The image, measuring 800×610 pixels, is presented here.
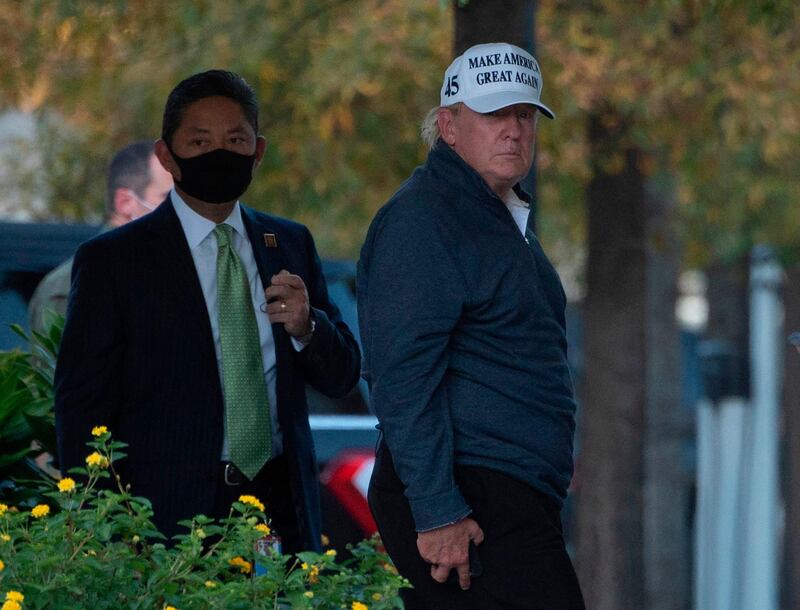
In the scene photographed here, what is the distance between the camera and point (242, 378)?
4172 mm

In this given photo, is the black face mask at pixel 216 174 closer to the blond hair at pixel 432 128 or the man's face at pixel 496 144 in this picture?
the blond hair at pixel 432 128

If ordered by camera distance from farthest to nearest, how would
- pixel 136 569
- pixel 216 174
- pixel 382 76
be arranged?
1. pixel 382 76
2. pixel 216 174
3. pixel 136 569

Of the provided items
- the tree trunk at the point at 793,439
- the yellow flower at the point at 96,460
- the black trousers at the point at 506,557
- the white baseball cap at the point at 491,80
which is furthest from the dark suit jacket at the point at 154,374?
the tree trunk at the point at 793,439

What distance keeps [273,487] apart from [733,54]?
6.18m

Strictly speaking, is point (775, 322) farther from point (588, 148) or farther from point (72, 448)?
point (72, 448)

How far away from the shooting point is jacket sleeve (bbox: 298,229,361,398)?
4.27m

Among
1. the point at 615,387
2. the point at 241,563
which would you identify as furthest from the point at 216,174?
the point at 615,387

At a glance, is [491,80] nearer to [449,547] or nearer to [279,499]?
[449,547]

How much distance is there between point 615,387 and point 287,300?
6574 millimetres

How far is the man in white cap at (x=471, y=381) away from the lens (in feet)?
12.0

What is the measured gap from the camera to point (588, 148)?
1028cm

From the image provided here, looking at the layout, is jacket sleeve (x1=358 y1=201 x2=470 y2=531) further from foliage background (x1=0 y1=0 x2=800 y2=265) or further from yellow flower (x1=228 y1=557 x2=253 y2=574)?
foliage background (x1=0 y1=0 x2=800 y2=265)

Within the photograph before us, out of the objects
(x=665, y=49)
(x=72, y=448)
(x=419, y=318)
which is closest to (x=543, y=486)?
(x=419, y=318)

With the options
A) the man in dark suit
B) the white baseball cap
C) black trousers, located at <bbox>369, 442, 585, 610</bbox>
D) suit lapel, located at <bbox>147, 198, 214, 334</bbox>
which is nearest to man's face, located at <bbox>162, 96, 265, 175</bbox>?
the man in dark suit
